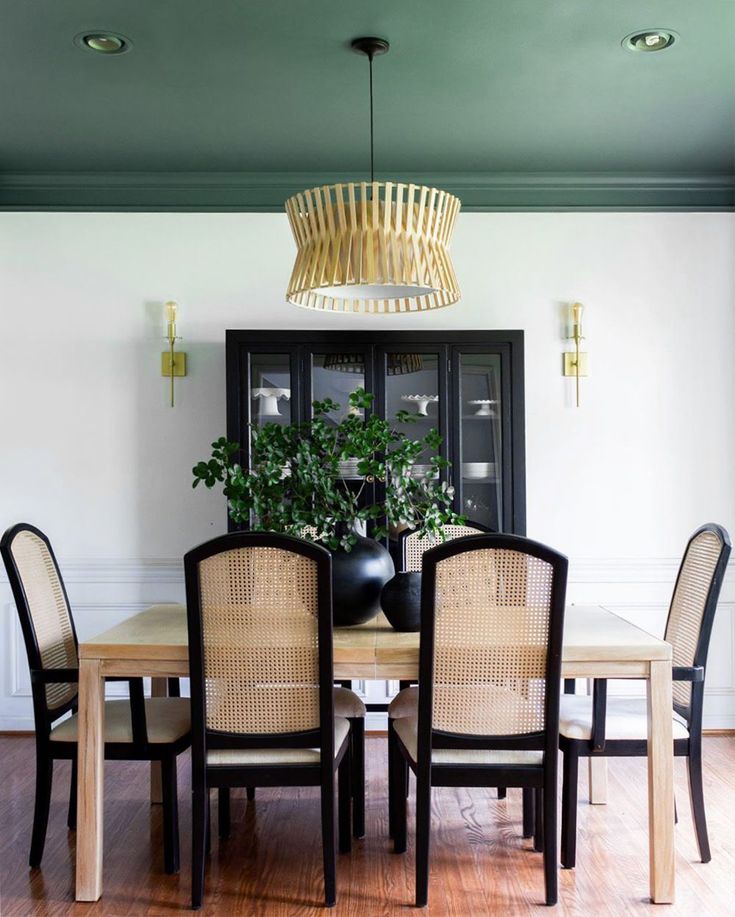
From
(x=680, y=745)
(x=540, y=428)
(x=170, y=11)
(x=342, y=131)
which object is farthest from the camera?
(x=540, y=428)

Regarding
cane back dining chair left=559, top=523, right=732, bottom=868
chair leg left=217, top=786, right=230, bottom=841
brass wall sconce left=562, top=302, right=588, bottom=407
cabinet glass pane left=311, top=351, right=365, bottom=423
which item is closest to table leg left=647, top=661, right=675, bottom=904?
cane back dining chair left=559, top=523, right=732, bottom=868

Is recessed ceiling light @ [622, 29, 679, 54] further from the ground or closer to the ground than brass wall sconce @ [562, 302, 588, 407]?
further from the ground

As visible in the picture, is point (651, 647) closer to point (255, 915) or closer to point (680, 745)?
point (680, 745)

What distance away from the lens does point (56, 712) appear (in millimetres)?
2604

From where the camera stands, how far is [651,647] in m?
2.37

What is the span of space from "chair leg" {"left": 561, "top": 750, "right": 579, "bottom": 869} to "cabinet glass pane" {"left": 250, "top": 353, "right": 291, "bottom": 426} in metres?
1.93

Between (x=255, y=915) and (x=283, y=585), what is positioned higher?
(x=283, y=585)

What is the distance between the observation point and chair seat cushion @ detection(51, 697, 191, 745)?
2506 millimetres

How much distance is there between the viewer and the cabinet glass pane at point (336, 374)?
3822 mm

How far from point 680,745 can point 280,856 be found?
4.03 feet

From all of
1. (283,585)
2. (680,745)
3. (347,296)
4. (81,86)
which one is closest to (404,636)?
(283,585)

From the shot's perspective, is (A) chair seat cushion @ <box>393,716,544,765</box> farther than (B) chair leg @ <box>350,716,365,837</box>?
No

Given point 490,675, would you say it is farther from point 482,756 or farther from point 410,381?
point 410,381

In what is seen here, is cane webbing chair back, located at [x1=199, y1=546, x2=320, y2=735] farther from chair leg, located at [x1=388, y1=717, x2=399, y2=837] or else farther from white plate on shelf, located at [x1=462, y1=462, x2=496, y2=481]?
white plate on shelf, located at [x1=462, y1=462, x2=496, y2=481]
